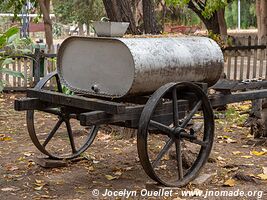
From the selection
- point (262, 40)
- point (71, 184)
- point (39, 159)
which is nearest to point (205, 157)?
point (71, 184)

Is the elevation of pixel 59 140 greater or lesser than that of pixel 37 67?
lesser

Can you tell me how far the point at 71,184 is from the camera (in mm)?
4934

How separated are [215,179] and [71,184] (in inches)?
56.0

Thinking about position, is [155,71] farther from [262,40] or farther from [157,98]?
[262,40]

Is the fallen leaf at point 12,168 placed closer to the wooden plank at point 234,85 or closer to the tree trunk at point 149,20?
the wooden plank at point 234,85

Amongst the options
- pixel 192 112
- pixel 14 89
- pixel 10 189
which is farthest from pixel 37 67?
pixel 192 112

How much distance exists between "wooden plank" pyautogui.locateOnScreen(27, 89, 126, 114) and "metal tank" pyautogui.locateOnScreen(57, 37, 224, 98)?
0.69 feet

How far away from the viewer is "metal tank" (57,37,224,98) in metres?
4.38

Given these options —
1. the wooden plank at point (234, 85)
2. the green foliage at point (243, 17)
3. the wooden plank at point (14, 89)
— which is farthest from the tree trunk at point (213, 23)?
the green foliage at point (243, 17)

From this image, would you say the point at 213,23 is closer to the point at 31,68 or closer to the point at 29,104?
the point at 31,68

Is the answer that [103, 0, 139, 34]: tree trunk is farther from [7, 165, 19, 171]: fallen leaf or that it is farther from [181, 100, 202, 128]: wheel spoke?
[181, 100, 202, 128]: wheel spoke

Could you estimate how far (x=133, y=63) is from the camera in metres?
4.30

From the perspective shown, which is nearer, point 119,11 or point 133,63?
point 133,63

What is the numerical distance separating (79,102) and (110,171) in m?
1.16
